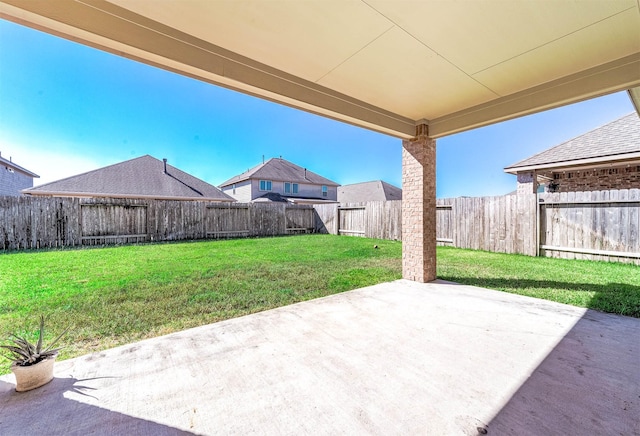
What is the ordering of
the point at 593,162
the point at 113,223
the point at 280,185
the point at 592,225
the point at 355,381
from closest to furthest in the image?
the point at 355,381
the point at 592,225
the point at 593,162
the point at 113,223
the point at 280,185

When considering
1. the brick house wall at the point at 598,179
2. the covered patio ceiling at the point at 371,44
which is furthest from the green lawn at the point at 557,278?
the brick house wall at the point at 598,179

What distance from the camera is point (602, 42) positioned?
2445 millimetres

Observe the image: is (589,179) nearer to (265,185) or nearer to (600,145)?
(600,145)

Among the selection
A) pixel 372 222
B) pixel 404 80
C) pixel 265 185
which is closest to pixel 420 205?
pixel 404 80

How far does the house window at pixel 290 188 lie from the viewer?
80.9ft

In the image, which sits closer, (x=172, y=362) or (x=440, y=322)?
(x=172, y=362)

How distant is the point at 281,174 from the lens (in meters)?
24.6

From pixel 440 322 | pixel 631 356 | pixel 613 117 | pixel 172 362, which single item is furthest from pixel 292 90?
pixel 613 117

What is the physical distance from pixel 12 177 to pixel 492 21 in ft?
79.4

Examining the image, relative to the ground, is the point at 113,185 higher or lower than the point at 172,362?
higher

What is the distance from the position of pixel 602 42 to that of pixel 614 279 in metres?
4.35

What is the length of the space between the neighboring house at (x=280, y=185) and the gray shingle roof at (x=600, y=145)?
1685 cm

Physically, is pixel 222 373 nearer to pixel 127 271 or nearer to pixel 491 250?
pixel 127 271

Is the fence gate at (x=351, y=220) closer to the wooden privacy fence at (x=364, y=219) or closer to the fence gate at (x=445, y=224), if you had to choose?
the wooden privacy fence at (x=364, y=219)
